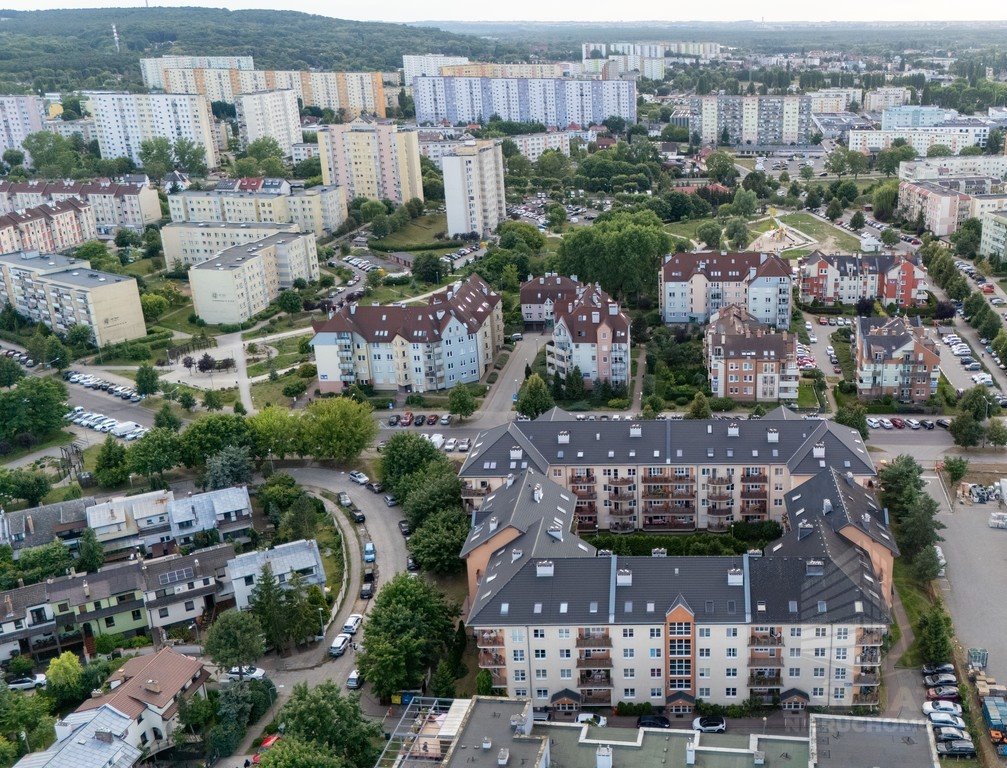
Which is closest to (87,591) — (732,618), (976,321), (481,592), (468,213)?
(481,592)

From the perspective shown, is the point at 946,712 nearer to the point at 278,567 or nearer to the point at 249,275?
the point at 278,567

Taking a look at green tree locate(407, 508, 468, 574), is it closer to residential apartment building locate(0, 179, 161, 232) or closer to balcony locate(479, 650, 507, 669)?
balcony locate(479, 650, 507, 669)

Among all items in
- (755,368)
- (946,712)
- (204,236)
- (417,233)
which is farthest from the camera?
(417,233)

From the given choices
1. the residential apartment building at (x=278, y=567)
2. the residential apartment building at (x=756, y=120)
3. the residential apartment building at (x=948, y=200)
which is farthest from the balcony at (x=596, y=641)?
the residential apartment building at (x=756, y=120)

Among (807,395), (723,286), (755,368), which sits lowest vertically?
(807,395)

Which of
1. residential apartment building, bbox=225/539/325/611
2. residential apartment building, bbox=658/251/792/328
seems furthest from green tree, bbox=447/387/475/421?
residential apartment building, bbox=658/251/792/328

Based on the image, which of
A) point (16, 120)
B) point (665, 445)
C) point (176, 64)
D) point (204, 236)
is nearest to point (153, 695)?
point (665, 445)
